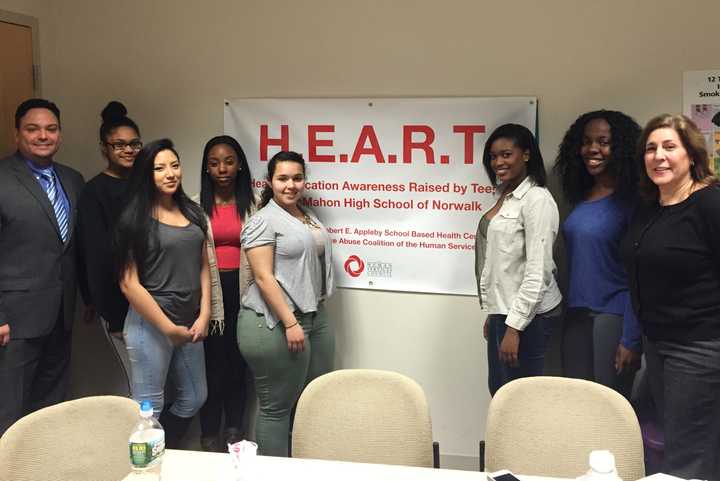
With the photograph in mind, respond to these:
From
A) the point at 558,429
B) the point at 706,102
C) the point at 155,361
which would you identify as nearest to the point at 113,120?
the point at 155,361

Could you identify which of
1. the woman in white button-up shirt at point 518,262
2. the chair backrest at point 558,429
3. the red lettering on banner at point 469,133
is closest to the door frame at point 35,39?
the red lettering on banner at point 469,133

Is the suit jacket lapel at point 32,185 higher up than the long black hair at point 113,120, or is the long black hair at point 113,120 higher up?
the long black hair at point 113,120

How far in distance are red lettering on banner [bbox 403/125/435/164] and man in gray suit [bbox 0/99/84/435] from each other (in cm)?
148

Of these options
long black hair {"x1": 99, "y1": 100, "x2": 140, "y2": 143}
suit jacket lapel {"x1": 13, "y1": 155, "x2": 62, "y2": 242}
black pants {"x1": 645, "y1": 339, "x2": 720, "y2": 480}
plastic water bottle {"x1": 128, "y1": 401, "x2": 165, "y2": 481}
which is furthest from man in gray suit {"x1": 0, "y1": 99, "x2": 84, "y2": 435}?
black pants {"x1": 645, "y1": 339, "x2": 720, "y2": 480}

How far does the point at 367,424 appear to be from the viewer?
1805mm

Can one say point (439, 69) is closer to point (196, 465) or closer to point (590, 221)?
point (590, 221)

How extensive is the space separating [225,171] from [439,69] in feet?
3.54

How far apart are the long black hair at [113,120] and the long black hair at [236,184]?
339mm

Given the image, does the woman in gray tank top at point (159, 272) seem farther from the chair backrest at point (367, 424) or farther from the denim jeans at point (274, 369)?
the chair backrest at point (367, 424)

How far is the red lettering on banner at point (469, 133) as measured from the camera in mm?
2789

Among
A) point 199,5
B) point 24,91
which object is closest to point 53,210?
point 24,91

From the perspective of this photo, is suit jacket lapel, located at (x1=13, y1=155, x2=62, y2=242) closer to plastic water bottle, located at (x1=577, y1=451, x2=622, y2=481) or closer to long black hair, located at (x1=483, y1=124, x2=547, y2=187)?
long black hair, located at (x1=483, y1=124, x2=547, y2=187)

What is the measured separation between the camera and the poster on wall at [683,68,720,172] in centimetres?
256

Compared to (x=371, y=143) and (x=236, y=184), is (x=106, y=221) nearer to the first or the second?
(x=236, y=184)
